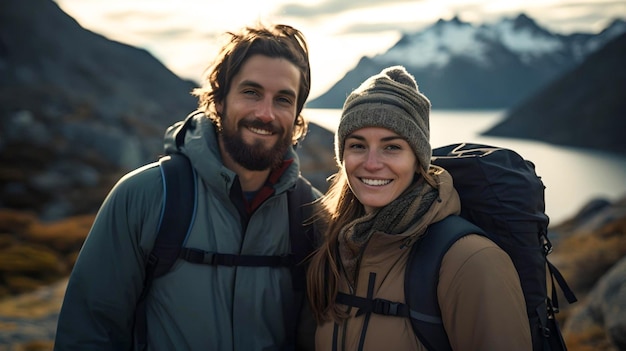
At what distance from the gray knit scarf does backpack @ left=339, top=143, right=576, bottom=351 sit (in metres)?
0.13

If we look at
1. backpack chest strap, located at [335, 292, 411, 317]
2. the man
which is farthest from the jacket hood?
backpack chest strap, located at [335, 292, 411, 317]

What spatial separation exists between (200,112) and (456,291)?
2351mm

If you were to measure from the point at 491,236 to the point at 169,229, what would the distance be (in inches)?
74.5

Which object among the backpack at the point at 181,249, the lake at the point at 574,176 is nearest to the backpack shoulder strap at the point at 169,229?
the backpack at the point at 181,249

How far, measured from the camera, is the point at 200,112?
12.3ft

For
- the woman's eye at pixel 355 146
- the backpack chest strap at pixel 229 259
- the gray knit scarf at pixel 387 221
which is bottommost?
the backpack chest strap at pixel 229 259

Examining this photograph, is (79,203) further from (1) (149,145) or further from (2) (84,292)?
(2) (84,292)

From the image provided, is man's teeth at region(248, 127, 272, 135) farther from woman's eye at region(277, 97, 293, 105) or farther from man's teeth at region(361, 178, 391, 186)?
man's teeth at region(361, 178, 391, 186)

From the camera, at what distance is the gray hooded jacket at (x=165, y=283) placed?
9.73 ft

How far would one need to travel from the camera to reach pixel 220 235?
10.2ft

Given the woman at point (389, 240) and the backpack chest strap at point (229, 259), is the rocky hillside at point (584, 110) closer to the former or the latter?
the woman at point (389, 240)

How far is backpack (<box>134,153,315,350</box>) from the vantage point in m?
2.97

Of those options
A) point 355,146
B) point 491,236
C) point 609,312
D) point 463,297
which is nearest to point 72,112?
point 609,312

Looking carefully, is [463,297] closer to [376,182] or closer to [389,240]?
[389,240]
